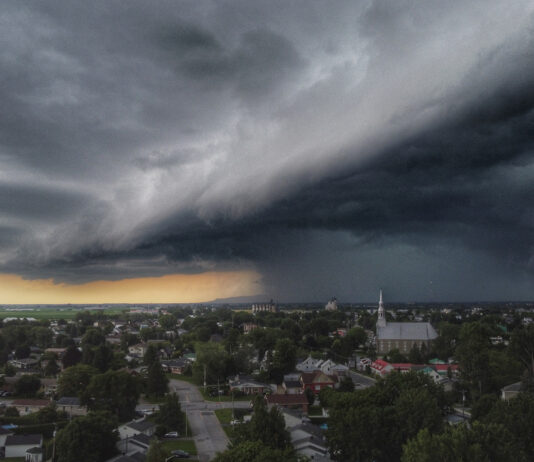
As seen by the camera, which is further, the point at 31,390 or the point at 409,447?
the point at 31,390

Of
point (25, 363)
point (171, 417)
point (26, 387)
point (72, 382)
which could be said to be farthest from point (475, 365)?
point (25, 363)

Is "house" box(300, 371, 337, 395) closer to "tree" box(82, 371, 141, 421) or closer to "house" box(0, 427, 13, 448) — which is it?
"tree" box(82, 371, 141, 421)

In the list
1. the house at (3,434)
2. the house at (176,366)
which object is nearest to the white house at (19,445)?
the house at (3,434)

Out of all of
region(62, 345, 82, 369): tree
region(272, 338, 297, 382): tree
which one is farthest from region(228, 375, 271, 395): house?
region(62, 345, 82, 369): tree

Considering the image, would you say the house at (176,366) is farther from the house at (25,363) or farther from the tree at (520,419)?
the tree at (520,419)

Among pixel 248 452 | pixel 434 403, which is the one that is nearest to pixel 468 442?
pixel 434 403

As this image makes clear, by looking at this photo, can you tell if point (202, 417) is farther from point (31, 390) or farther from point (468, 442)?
point (468, 442)

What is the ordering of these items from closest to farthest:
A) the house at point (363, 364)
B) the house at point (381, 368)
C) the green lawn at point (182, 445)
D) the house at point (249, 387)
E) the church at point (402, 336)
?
1. the green lawn at point (182, 445)
2. the house at point (249, 387)
3. the house at point (381, 368)
4. the house at point (363, 364)
5. the church at point (402, 336)

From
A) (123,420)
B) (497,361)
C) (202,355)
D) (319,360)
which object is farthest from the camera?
(319,360)
